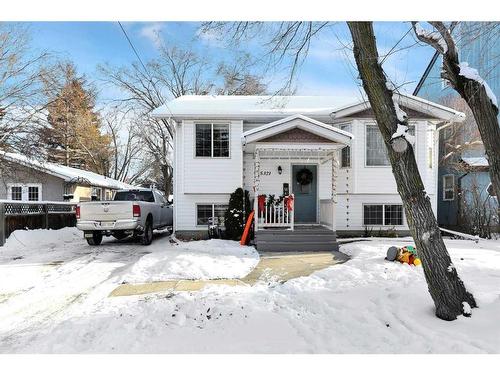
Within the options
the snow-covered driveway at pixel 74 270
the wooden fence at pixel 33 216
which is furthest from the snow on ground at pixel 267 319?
the wooden fence at pixel 33 216

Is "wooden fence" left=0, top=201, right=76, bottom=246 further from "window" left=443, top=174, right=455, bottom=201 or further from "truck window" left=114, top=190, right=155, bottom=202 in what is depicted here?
"window" left=443, top=174, right=455, bottom=201

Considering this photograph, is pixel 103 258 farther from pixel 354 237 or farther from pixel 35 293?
pixel 354 237

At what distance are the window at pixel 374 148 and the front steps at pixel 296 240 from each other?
132 inches

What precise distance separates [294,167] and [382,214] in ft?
11.7

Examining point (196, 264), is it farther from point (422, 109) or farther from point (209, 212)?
point (422, 109)

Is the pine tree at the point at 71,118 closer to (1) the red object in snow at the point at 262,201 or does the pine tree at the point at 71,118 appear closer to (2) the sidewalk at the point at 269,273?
(1) the red object in snow at the point at 262,201

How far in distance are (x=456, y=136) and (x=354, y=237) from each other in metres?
9.67

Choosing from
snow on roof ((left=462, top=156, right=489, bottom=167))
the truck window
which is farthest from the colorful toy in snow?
snow on roof ((left=462, top=156, right=489, bottom=167))

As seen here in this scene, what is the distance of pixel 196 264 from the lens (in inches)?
321

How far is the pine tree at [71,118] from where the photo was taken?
15312 mm

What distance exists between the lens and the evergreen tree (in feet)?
39.5

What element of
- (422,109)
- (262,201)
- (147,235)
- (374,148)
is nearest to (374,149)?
(374,148)

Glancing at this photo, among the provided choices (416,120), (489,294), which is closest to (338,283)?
(489,294)

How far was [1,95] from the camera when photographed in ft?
47.5
